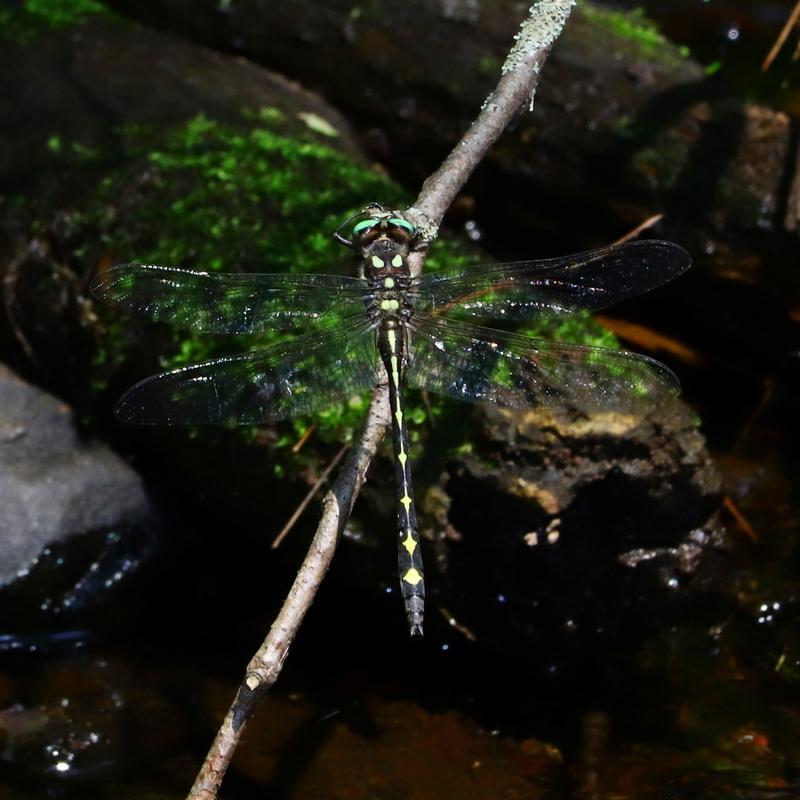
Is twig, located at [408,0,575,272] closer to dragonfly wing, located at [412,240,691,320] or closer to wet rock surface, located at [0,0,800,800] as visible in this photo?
dragonfly wing, located at [412,240,691,320]

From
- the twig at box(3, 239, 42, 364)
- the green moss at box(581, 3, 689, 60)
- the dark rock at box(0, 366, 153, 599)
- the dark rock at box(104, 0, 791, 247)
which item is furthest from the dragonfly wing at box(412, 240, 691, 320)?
the green moss at box(581, 3, 689, 60)

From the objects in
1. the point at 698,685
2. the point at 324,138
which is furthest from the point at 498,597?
the point at 324,138

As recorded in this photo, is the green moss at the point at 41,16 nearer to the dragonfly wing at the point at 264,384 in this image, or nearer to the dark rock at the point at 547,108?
the dark rock at the point at 547,108

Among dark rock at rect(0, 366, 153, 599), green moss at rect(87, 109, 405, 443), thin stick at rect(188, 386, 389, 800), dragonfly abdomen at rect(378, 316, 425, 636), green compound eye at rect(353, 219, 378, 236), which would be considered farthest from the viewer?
dark rock at rect(0, 366, 153, 599)

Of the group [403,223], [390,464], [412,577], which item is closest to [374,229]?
[403,223]

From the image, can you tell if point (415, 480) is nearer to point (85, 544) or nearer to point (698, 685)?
point (698, 685)

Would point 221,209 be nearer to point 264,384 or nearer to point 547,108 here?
point 264,384

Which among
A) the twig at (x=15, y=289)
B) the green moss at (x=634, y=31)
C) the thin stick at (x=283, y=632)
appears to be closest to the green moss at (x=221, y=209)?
the twig at (x=15, y=289)
